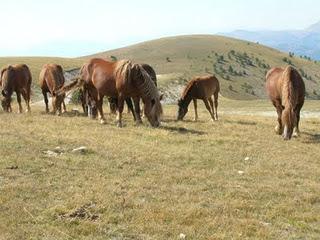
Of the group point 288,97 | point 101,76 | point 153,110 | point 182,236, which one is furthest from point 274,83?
point 182,236

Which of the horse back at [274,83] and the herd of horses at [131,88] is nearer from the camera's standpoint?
the herd of horses at [131,88]


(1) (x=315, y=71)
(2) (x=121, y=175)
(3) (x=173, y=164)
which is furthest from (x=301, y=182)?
(1) (x=315, y=71)

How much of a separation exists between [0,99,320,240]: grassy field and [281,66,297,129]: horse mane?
89 cm

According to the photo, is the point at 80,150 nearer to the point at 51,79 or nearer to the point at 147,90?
the point at 147,90

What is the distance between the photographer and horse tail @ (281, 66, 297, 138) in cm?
1656

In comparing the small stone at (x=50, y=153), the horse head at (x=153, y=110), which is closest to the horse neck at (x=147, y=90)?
the horse head at (x=153, y=110)

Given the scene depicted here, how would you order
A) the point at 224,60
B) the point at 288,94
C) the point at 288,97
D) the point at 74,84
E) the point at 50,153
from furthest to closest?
the point at 224,60
the point at 74,84
the point at 288,94
the point at 288,97
the point at 50,153

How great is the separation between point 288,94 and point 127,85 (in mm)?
5451

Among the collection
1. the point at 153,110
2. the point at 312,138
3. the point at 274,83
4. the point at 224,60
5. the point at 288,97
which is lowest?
the point at 224,60

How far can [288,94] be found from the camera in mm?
17109

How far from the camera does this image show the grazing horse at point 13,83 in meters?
22.5

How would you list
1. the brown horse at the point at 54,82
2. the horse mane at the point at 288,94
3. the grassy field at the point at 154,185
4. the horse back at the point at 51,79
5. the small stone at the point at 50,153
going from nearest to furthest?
the grassy field at the point at 154,185
the small stone at the point at 50,153
the horse mane at the point at 288,94
the brown horse at the point at 54,82
the horse back at the point at 51,79

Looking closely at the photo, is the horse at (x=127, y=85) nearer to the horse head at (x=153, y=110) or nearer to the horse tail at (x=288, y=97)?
the horse head at (x=153, y=110)

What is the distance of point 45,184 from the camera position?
1043cm
